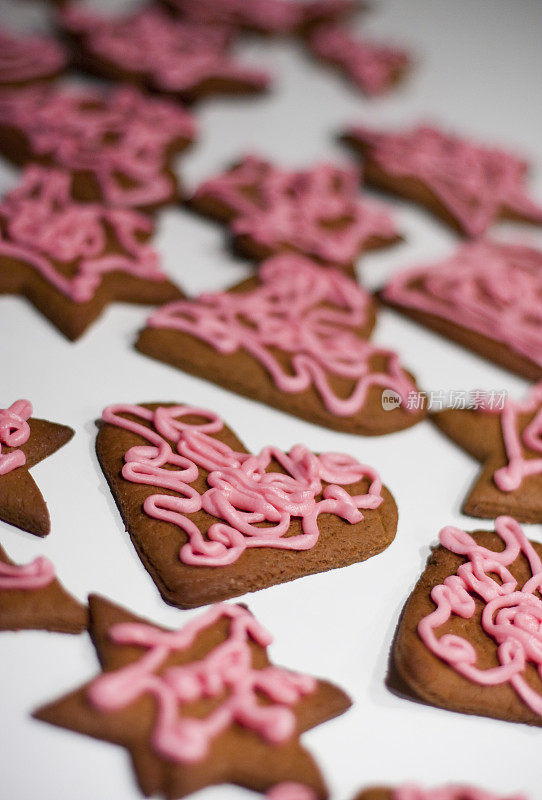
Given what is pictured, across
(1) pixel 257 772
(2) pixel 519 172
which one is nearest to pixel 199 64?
(2) pixel 519 172

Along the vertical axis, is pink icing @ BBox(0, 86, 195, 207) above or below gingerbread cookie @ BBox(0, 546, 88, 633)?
above

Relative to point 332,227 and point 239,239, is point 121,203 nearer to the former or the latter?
point 239,239

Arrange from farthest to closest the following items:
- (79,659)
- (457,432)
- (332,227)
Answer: (332,227) < (457,432) < (79,659)

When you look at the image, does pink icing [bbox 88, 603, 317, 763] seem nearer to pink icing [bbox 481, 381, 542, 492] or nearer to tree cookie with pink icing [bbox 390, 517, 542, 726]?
tree cookie with pink icing [bbox 390, 517, 542, 726]

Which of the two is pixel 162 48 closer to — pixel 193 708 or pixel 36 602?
pixel 36 602

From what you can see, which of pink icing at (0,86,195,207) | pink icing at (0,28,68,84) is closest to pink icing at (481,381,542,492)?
pink icing at (0,86,195,207)

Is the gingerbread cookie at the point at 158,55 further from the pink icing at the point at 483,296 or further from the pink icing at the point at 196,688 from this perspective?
the pink icing at the point at 196,688
